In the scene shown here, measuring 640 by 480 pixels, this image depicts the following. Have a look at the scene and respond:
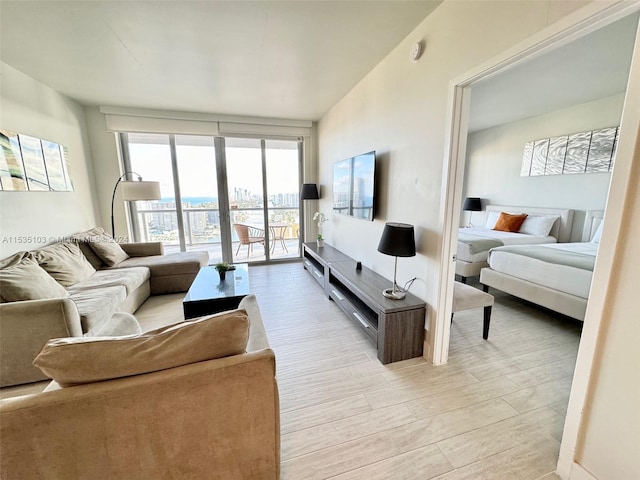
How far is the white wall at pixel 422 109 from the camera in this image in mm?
1475

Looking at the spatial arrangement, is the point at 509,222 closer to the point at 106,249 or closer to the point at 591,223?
the point at 591,223

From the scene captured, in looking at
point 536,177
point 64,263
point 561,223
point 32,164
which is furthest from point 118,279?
Result: point 536,177

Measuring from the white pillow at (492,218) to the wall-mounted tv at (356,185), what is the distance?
3172 millimetres

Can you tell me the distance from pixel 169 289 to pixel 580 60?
5.18 m

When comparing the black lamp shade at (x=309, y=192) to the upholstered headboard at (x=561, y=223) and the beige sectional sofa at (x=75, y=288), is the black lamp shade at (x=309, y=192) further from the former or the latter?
the upholstered headboard at (x=561, y=223)

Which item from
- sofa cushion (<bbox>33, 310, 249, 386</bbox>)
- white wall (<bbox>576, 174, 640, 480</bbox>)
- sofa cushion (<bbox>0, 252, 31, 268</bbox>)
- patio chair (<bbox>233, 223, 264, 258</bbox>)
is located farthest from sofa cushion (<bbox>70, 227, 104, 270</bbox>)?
white wall (<bbox>576, 174, 640, 480</bbox>)

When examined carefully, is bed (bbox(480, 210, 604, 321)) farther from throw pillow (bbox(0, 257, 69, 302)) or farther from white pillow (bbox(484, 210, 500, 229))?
throw pillow (bbox(0, 257, 69, 302))

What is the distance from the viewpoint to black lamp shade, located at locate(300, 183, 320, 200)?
4.64 m

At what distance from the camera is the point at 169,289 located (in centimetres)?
354

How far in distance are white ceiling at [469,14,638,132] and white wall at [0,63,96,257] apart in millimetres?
4298

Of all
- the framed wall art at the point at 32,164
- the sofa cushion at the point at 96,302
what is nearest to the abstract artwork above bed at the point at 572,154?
the sofa cushion at the point at 96,302

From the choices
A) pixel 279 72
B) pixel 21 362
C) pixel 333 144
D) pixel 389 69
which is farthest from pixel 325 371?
pixel 333 144

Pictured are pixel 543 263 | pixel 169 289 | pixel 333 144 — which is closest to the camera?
pixel 543 263

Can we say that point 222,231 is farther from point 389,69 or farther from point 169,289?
point 389,69
